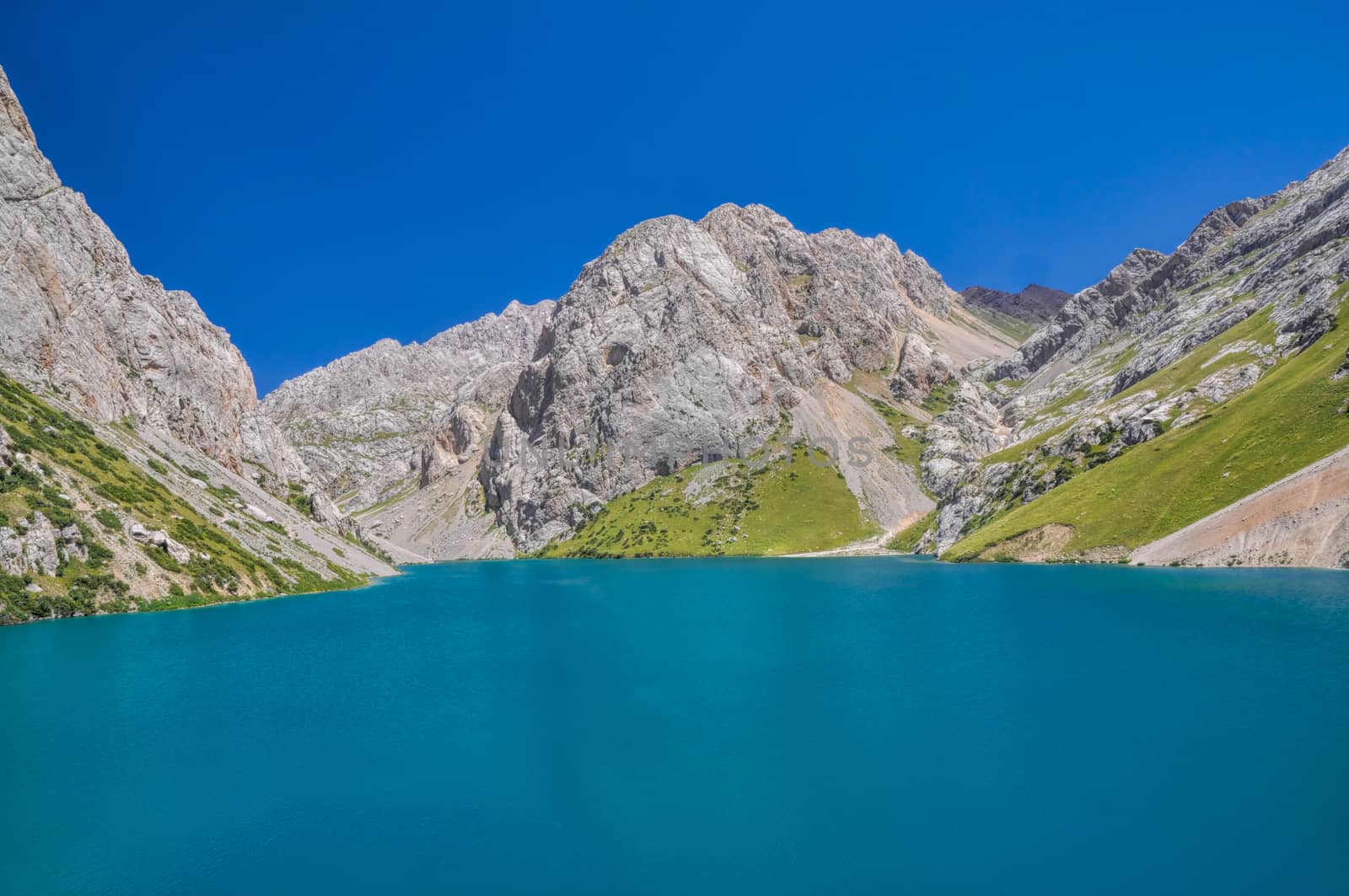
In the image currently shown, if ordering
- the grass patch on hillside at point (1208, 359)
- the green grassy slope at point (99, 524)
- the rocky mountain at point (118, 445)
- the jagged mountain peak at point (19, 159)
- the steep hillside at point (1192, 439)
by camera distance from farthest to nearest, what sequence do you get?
the grass patch on hillside at point (1208, 359), the jagged mountain peak at point (19, 159), the steep hillside at point (1192, 439), the rocky mountain at point (118, 445), the green grassy slope at point (99, 524)

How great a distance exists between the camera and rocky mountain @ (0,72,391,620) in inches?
2648

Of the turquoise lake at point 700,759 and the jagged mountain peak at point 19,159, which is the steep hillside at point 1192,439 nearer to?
the turquoise lake at point 700,759

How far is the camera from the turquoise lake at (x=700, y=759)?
18.9 meters

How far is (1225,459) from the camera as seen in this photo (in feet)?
326

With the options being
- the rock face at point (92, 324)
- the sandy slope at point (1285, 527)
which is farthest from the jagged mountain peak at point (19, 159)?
the sandy slope at point (1285, 527)

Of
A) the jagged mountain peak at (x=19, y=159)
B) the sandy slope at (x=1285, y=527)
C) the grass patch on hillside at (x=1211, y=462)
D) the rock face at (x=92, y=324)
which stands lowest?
the sandy slope at (x=1285, y=527)

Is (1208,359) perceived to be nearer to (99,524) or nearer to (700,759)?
(700,759)

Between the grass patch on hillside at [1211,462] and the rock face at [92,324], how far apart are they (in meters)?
149

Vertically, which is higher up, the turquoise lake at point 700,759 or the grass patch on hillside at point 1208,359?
the grass patch on hillside at point 1208,359

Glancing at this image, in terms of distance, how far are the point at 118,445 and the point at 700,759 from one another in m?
107

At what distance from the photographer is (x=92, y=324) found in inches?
4737

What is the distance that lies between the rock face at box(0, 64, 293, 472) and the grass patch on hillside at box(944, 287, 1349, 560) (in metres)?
149

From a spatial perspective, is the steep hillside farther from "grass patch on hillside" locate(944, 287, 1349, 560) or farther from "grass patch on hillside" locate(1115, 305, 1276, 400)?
"grass patch on hillside" locate(1115, 305, 1276, 400)

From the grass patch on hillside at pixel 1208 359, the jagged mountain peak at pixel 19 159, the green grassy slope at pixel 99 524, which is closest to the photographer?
the green grassy slope at pixel 99 524
